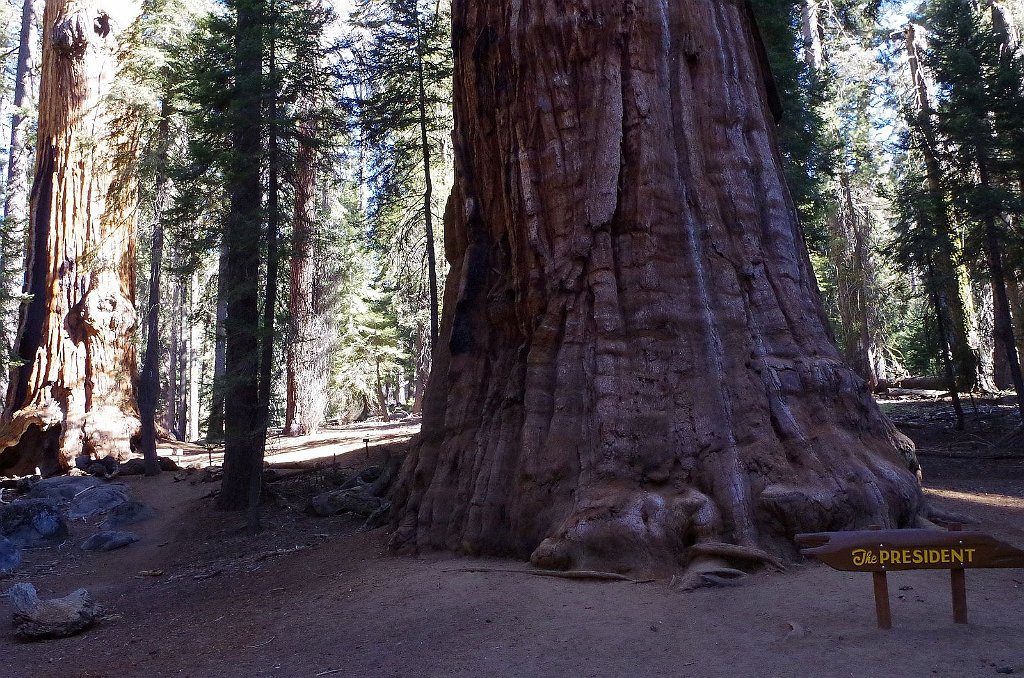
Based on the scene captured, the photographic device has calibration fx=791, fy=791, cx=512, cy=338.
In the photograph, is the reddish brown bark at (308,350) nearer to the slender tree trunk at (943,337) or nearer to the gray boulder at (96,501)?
the gray boulder at (96,501)

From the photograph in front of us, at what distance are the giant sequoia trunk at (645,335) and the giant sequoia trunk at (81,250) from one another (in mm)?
12626

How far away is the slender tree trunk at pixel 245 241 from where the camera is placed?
39.7ft

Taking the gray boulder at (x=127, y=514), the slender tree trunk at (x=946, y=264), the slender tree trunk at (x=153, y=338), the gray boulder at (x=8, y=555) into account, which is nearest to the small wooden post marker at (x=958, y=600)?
the gray boulder at (x=8, y=555)

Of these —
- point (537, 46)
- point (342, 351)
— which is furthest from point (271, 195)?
point (342, 351)

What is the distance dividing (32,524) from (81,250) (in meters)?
8.39

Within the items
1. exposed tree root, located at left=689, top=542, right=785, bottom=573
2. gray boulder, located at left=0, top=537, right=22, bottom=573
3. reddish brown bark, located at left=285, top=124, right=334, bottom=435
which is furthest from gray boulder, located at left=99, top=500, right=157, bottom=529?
exposed tree root, located at left=689, top=542, right=785, bottom=573

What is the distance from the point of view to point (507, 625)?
5789 mm

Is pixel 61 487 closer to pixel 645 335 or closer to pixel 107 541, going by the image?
pixel 107 541

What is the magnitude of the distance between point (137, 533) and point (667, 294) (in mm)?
10471

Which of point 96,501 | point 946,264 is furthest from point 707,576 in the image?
point 946,264

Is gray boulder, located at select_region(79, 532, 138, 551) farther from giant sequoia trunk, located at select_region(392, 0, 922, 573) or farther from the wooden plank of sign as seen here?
the wooden plank of sign

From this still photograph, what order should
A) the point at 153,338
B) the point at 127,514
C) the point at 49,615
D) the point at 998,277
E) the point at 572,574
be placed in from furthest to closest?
the point at 153,338, the point at 998,277, the point at 127,514, the point at 49,615, the point at 572,574

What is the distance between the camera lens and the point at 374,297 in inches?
1505

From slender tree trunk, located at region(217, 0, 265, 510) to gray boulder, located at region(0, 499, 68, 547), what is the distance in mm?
3167
